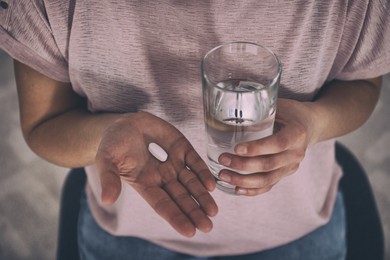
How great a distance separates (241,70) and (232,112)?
88mm

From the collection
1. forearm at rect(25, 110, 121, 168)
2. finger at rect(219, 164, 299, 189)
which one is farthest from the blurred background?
finger at rect(219, 164, 299, 189)

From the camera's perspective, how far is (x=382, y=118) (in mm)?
1974

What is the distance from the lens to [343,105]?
2.99 feet

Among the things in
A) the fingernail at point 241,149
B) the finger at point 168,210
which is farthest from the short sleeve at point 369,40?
the finger at point 168,210

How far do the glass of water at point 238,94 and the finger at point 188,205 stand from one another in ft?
0.31

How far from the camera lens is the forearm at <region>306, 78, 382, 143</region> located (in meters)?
0.86

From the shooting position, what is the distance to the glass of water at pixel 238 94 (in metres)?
0.66

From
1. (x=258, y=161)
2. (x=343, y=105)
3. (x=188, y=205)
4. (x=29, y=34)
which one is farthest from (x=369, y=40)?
(x=29, y=34)

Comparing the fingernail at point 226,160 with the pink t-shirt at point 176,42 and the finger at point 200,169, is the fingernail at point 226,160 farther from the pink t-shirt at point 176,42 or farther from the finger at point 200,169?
the pink t-shirt at point 176,42

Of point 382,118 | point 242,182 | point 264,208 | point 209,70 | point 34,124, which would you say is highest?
point 209,70

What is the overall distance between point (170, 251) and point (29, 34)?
552 millimetres

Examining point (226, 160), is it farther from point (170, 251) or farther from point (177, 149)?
point (170, 251)

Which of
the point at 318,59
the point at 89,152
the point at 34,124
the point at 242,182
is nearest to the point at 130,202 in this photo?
the point at 89,152

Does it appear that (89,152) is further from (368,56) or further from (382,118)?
(382,118)
